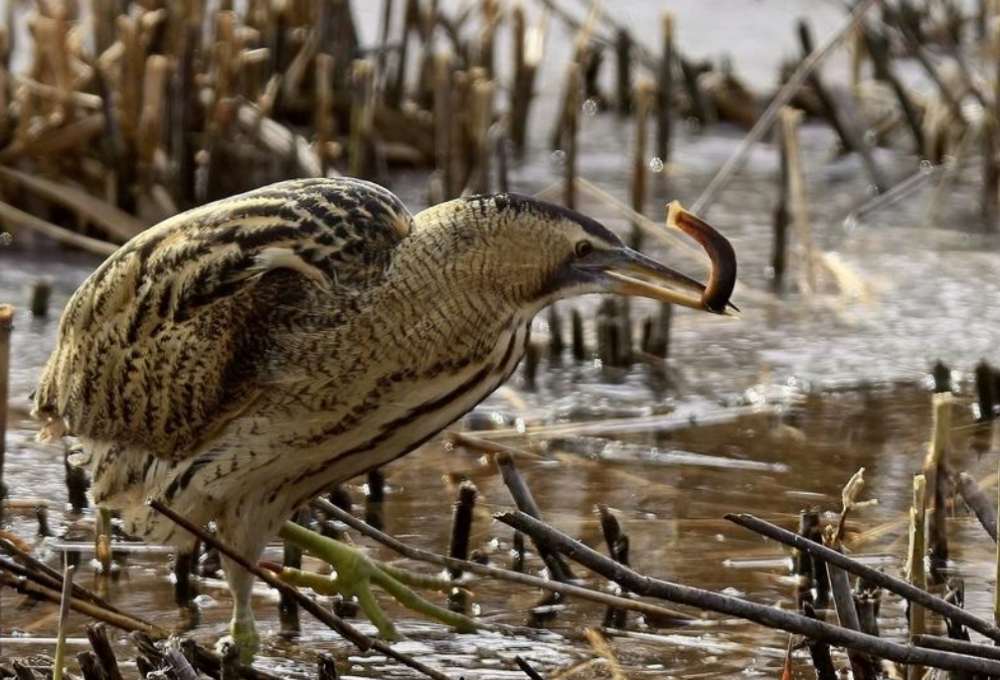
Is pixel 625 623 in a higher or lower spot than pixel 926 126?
lower

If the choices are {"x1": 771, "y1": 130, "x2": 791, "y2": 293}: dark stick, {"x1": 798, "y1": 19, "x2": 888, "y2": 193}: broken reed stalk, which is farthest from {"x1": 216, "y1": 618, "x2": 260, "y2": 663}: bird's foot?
{"x1": 798, "y1": 19, "x2": 888, "y2": 193}: broken reed stalk

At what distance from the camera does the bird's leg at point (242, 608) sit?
12.4 feet

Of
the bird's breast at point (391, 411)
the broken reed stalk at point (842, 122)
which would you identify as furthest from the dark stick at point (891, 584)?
the broken reed stalk at point (842, 122)

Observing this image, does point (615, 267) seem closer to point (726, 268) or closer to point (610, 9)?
point (726, 268)

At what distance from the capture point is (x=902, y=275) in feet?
22.0

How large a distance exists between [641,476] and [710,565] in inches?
25.6

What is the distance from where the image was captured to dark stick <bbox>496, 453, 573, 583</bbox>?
3592 millimetres

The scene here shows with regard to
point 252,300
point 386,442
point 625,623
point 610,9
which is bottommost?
point 625,623

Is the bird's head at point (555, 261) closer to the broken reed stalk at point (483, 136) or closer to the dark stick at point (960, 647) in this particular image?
the dark stick at point (960, 647)

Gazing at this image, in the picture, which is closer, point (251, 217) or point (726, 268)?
point (726, 268)

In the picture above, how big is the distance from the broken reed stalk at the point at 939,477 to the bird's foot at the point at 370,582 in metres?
0.86

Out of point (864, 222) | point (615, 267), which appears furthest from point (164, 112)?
point (615, 267)

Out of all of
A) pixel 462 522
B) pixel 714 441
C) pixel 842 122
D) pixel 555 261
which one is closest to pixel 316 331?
pixel 555 261

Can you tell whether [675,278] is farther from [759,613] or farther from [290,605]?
[290,605]
